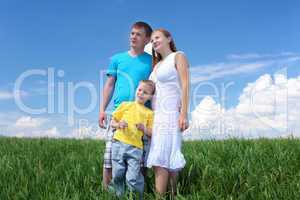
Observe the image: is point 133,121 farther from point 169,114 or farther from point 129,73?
point 129,73

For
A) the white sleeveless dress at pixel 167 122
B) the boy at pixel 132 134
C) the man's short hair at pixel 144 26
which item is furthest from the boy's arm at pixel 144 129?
the man's short hair at pixel 144 26

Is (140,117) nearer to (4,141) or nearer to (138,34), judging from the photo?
(138,34)

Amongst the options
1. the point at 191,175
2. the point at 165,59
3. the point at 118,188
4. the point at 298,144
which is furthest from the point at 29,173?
the point at 298,144

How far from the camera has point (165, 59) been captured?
558 centimetres

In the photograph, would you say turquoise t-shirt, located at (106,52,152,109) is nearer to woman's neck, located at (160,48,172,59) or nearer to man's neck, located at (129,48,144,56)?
man's neck, located at (129,48,144,56)

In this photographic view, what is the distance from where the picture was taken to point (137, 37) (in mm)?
5863

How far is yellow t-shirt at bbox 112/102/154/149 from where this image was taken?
561 centimetres

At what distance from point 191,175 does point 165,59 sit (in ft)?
6.08

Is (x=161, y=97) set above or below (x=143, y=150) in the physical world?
above

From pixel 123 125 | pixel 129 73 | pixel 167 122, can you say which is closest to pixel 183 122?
pixel 167 122

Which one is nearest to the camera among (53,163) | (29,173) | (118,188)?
(118,188)

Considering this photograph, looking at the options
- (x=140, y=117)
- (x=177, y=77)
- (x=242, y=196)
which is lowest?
(x=242, y=196)

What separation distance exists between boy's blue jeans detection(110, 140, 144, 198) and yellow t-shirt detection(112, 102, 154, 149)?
0.23ft

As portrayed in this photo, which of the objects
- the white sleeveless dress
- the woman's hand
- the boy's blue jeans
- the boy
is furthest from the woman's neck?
the boy's blue jeans
